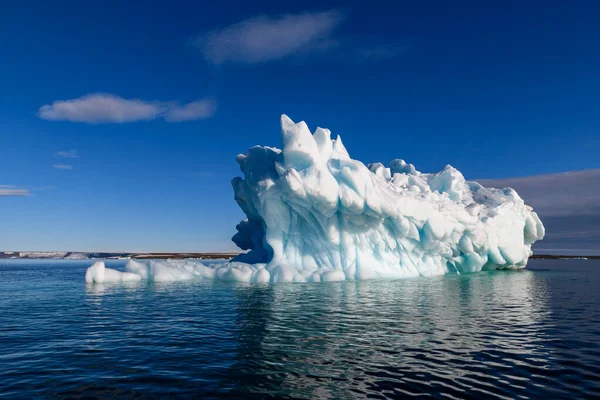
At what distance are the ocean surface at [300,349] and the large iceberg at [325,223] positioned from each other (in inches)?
408

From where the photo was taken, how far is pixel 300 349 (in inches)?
459

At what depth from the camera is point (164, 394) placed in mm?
8141

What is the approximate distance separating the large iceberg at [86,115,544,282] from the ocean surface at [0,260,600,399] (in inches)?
408

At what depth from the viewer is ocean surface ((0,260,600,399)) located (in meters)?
8.55

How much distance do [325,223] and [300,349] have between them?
21.2 metres

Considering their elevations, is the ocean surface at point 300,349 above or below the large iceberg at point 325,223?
below

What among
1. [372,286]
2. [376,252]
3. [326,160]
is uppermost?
[326,160]

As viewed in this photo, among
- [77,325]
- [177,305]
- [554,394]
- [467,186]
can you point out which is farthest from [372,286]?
[467,186]

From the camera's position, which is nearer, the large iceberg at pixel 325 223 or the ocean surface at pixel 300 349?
the ocean surface at pixel 300 349

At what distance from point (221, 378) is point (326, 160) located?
25445mm

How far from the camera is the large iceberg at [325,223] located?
3077 cm

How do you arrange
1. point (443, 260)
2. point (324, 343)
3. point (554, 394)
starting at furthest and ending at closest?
point (443, 260) < point (324, 343) < point (554, 394)

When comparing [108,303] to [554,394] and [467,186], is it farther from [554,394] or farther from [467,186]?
[467,186]

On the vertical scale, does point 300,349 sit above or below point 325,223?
below
